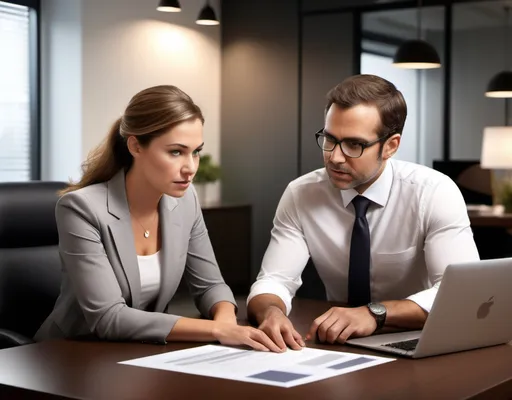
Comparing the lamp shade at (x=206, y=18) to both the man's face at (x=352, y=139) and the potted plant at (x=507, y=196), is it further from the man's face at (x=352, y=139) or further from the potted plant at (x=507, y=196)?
the man's face at (x=352, y=139)

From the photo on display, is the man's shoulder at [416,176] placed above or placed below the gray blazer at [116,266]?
above

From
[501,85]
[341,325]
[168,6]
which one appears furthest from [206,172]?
[341,325]

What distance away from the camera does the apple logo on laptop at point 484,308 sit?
1849 mm

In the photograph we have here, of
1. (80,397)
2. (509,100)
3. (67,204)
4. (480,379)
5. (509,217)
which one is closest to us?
(80,397)

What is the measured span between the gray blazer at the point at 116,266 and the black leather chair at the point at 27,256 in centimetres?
25

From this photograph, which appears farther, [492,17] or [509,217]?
[492,17]

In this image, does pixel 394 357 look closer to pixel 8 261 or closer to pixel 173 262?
pixel 173 262

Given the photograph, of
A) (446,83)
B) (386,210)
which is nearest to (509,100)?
(446,83)

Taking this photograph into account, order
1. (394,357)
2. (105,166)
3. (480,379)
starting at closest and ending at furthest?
(480,379), (394,357), (105,166)

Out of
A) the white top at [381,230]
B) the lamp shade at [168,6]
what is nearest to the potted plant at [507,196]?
the lamp shade at [168,6]

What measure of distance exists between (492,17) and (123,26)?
2781 mm

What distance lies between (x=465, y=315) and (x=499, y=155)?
468 cm

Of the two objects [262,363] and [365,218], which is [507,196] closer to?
[365,218]

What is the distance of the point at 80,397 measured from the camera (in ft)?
4.72
